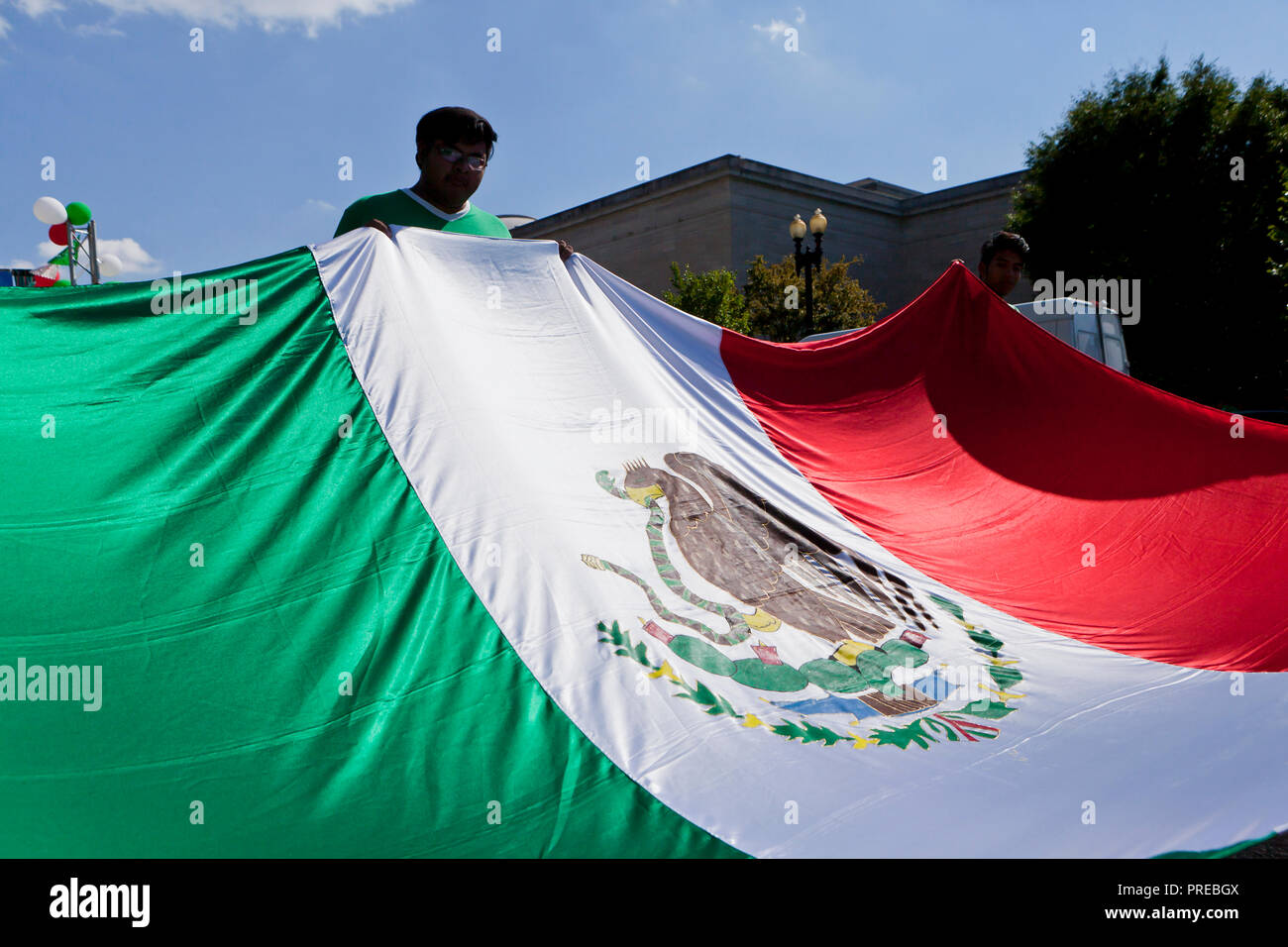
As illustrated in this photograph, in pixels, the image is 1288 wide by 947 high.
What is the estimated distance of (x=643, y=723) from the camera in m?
1.86

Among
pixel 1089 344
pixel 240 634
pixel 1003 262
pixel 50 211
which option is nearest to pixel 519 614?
pixel 240 634

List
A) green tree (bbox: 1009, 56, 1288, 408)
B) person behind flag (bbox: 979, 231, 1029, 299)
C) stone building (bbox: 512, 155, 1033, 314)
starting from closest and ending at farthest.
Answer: person behind flag (bbox: 979, 231, 1029, 299) → green tree (bbox: 1009, 56, 1288, 408) → stone building (bbox: 512, 155, 1033, 314)

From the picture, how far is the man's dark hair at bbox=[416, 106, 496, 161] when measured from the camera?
306cm

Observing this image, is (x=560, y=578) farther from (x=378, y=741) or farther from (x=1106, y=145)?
(x=1106, y=145)

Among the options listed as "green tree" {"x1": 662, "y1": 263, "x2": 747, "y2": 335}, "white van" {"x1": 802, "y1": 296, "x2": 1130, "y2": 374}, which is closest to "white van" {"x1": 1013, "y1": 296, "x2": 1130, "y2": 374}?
"white van" {"x1": 802, "y1": 296, "x2": 1130, "y2": 374}

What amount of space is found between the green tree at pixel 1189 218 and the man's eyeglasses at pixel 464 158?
16.9 m

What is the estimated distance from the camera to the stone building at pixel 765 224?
2289 cm

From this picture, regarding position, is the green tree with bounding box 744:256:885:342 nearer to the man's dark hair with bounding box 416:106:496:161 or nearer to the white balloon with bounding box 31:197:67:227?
the white balloon with bounding box 31:197:67:227

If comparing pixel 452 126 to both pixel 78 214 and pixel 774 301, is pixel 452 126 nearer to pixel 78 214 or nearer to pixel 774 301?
pixel 78 214

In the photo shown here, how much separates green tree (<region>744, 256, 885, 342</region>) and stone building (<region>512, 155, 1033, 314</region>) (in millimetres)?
2427

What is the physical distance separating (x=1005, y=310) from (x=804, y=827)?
10.2 ft

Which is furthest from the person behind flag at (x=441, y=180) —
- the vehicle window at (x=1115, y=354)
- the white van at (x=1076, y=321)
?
the vehicle window at (x=1115, y=354)

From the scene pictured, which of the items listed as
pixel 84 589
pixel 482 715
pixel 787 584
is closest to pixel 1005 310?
pixel 787 584

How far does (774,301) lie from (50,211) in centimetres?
1382
